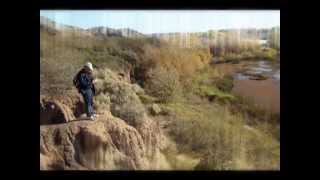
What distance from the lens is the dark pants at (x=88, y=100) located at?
358 inches

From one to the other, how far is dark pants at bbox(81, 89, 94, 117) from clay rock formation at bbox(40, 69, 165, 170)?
8 cm

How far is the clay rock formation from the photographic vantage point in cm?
907

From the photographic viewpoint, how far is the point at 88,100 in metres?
9.12

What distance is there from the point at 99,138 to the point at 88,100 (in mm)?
520

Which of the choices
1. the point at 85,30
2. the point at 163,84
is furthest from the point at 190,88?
the point at 85,30

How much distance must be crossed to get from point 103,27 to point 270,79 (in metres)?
2.32

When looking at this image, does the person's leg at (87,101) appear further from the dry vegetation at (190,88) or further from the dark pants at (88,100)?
the dry vegetation at (190,88)

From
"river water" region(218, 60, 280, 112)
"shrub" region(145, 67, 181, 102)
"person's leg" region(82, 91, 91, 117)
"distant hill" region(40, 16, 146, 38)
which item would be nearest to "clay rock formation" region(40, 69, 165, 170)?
"person's leg" region(82, 91, 91, 117)

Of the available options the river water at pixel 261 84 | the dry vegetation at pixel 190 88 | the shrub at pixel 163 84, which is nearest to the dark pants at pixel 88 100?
the dry vegetation at pixel 190 88

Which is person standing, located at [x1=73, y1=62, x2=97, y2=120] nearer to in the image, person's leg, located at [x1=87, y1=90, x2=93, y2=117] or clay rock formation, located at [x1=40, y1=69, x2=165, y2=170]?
person's leg, located at [x1=87, y1=90, x2=93, y2=117]

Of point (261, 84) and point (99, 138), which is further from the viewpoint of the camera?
point (261, 84)

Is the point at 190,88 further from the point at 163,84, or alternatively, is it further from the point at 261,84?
the point at 261,84
